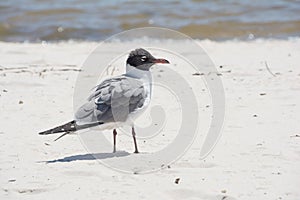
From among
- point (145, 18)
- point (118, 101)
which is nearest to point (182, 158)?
point (118, 101)

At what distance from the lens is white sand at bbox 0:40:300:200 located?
471 cm

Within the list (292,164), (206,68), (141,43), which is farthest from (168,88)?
(141,43)

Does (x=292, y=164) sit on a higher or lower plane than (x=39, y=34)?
lower

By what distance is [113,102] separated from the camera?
531 centimetres

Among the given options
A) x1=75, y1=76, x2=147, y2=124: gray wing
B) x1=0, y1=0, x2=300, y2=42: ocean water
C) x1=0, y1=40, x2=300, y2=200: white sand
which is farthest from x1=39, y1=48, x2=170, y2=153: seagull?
x1=0, y1=0, x2=300, y2=42: ocean water

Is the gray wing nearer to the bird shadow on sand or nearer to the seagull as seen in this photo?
the seagull

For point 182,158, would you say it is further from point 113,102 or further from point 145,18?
point 145,18

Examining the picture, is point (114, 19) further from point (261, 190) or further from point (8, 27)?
point (261, 190)

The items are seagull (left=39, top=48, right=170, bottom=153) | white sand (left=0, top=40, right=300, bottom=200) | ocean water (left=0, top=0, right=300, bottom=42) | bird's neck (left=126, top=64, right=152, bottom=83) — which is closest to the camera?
white sand (left=0, top=40, right=300, bottom=200)

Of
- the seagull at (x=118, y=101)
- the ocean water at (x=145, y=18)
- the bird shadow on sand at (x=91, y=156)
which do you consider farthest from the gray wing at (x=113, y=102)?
the ocean water at (x=145, y=18)

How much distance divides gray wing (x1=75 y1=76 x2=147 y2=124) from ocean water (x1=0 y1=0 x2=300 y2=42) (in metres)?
7.71

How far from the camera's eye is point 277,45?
11367 millimetres

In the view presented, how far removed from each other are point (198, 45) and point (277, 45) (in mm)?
1254

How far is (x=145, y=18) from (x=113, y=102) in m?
9.86
